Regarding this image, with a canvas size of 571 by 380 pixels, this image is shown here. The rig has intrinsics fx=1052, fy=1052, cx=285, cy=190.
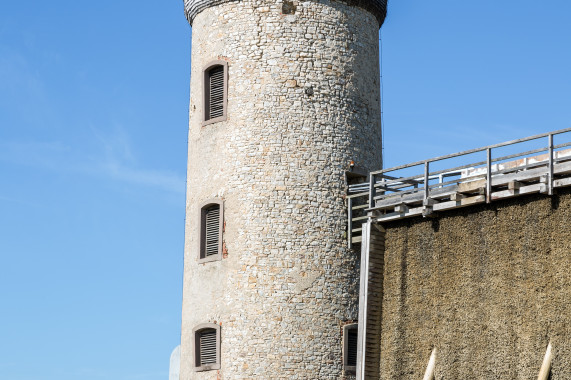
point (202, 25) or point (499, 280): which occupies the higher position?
point (202, 25)

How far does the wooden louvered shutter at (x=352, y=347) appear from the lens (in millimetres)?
30109

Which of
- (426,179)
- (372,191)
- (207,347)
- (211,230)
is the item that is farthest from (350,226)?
(207,347)

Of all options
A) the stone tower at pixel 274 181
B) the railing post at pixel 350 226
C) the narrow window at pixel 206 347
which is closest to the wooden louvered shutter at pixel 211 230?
the stone tower at pixel 274 181

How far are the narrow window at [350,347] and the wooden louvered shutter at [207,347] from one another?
3.80 m

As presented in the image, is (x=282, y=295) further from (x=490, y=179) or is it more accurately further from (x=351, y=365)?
(x=490, y=179)

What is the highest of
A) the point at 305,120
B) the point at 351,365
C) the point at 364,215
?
the point at 305,120

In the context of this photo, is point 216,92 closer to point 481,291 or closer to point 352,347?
point 352,347

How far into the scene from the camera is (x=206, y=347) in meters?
31.0

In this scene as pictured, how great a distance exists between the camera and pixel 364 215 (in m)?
31.4

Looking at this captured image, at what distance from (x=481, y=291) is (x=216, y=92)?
429 inches

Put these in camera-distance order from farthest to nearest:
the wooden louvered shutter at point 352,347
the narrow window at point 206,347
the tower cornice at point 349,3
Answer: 1. the tower cornice at point 349,3
2. the narrow window at point 206,347
3. the wooden louvered shutter at point 352,347

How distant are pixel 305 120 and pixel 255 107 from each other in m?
1.56

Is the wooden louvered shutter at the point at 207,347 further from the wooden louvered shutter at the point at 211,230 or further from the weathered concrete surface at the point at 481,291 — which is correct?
the weathered concrete surface at the point at 481,291

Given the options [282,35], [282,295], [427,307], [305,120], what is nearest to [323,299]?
[282,295]
